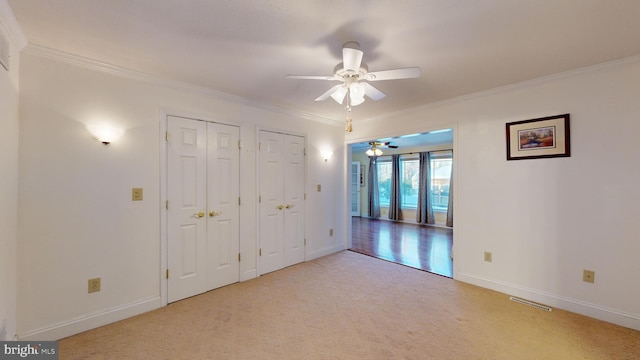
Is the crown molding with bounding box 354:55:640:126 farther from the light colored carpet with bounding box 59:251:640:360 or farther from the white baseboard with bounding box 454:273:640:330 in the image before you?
the light colored carpet with bounding box 59:251:640:360

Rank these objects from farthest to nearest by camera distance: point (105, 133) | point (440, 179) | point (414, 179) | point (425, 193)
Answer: point (414, 179) → point (425, 193) → point (440, 179) → point (105, 133)

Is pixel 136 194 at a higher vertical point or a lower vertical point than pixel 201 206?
higher

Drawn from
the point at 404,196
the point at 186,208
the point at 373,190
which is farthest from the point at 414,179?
the point at 186,208

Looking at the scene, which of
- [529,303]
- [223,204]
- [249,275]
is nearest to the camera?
[529,303]

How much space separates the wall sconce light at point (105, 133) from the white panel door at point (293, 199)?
197 centimetres

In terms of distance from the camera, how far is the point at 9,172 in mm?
1829

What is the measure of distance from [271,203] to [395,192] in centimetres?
531

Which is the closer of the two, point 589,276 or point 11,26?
point 11,26

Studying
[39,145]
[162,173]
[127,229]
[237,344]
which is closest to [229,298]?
[237,344]

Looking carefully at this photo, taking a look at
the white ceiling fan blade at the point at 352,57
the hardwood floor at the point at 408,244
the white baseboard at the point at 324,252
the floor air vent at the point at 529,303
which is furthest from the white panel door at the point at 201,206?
the floor air vent at the point at 529,303

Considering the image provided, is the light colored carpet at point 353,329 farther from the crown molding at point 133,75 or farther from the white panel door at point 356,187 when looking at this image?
the white panel door at point 356,187

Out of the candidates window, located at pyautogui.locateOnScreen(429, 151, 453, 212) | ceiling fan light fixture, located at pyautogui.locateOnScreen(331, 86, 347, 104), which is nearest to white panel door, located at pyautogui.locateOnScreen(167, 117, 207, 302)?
ceiling fan light fixture, located at pyautogui.locateOnScreen(331, 86, 347, 104)

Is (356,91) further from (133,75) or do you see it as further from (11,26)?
(11,26)

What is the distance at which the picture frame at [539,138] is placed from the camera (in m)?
2.63
